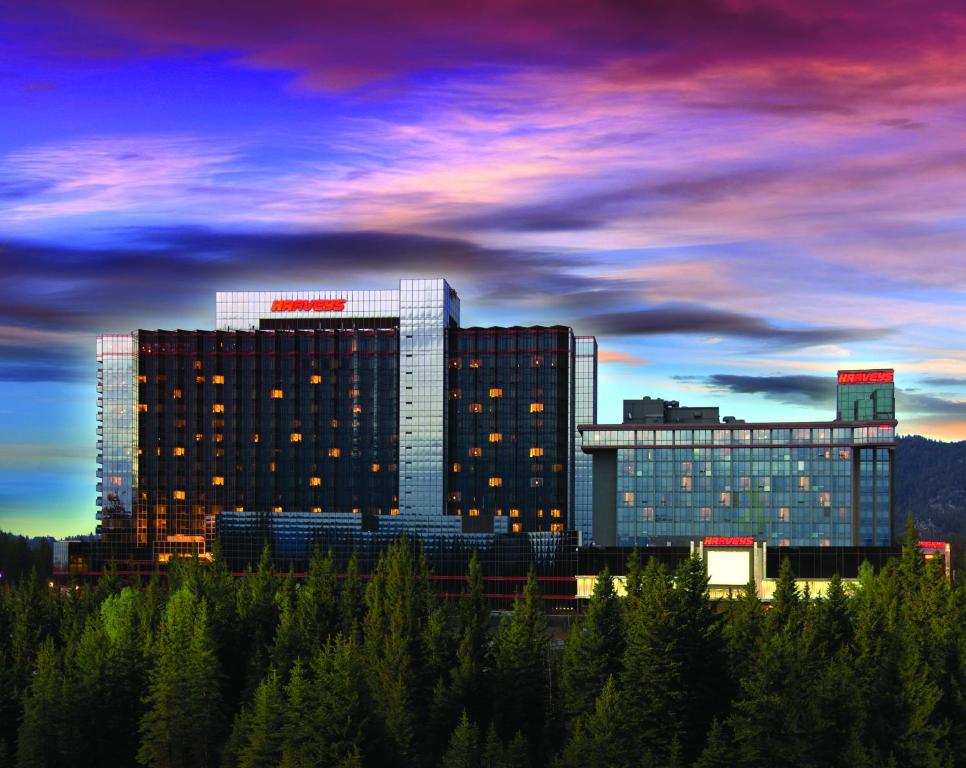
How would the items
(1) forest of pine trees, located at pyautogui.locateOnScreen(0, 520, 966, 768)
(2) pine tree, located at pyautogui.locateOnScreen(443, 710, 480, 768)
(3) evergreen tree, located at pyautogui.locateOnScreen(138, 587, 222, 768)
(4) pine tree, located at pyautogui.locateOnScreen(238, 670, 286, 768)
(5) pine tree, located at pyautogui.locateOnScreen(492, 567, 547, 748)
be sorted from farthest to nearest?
(5) pine tree, located at pyautogui.locateOnScreen(492, 567, 547, 748) → (3) evergreen tree, located at pyautogui.locateOnScreen(138, 587, 222, 768) → (2) pine tree, located at pyautogui.locateOnScreen(443, 710, 480, 768) → (4) pine tree, located at pyautogui.locateOnScreen(238, 670, 286, 768) → (1) forest of pine trees, located at pyautogui.locateOnScreen(0, 520, 966, 768)

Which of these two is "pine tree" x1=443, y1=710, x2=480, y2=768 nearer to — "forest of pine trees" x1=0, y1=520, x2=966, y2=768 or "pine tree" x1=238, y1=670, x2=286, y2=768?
"forest of pine trees" x1=0, y1=520, x2=966, y2=768

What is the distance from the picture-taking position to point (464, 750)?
122 metres

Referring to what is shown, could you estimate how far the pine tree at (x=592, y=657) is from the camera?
452 feet

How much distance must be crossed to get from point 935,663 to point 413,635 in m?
57.1

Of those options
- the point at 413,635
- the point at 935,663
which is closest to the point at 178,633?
the point at 413,635

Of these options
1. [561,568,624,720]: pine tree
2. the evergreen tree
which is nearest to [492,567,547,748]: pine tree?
[561,568,624,720]: pine tree

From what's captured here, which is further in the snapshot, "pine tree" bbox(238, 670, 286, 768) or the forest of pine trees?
"pine tree" bbox(238, 670, 286, 768)

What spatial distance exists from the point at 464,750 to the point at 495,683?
79.0 ft

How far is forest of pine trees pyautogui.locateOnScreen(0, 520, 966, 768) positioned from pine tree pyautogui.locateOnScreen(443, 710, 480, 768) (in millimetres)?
212

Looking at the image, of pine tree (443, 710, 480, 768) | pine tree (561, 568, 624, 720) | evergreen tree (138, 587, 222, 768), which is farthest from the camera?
evergreen tree (138, 587, 222, 768)

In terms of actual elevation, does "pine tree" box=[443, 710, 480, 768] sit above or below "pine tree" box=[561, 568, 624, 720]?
below

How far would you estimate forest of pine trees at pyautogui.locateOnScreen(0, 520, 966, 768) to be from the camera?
120125mm

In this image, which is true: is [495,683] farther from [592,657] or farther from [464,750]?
[464,750]

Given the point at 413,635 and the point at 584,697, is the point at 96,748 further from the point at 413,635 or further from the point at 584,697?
the point at 584,697
